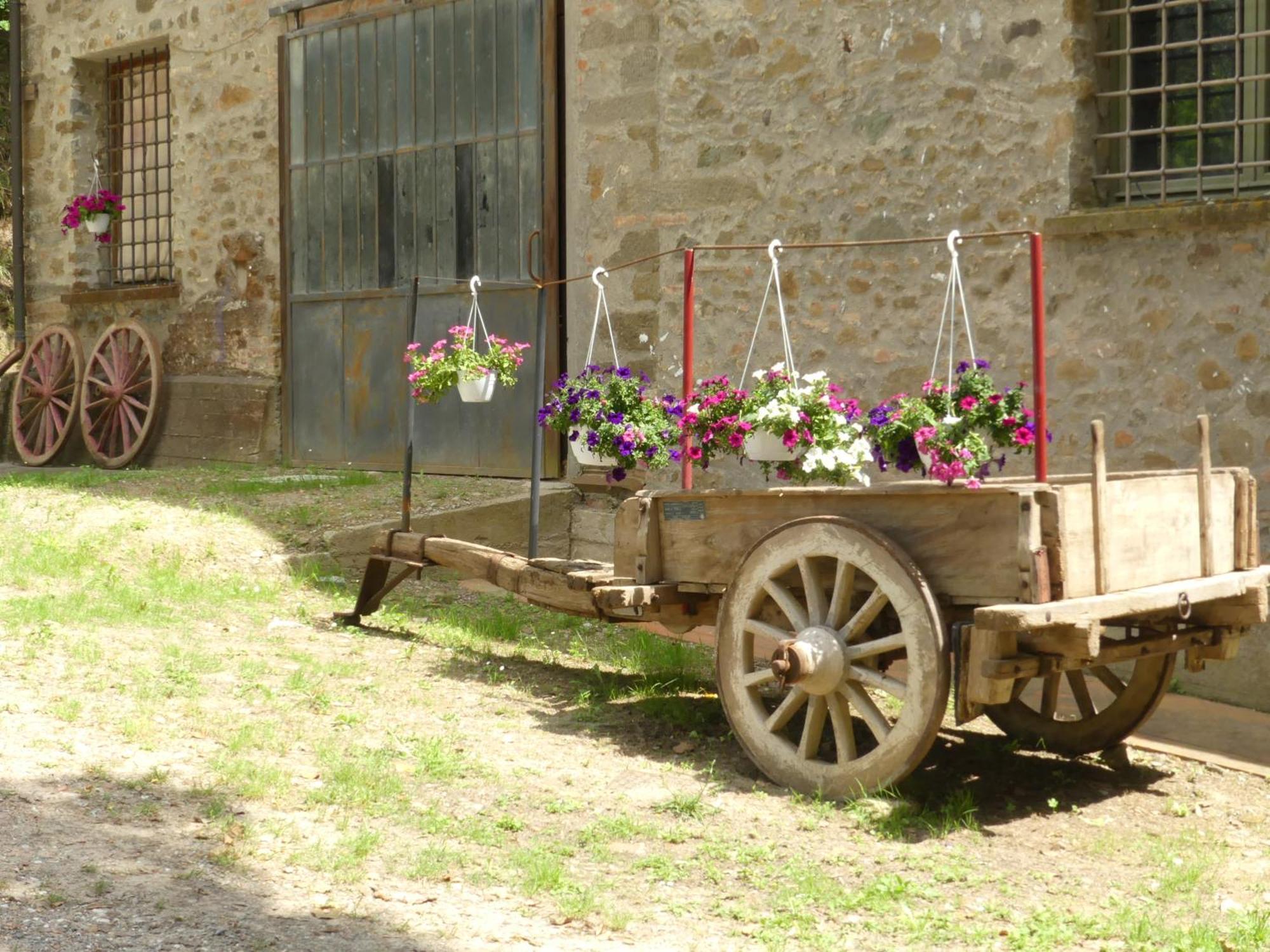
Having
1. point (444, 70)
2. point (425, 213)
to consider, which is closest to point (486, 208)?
point (425, 213)

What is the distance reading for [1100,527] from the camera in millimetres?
4070

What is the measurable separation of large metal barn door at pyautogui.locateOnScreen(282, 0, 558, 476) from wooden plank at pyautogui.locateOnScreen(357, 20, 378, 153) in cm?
1

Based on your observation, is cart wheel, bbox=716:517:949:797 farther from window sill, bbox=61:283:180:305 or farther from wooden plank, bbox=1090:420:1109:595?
window sill, bbox=61:283:180:305

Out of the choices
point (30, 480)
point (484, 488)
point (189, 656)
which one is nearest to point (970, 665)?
point (189, 656)

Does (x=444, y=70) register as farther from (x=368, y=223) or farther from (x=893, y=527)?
(x=893, y=527)

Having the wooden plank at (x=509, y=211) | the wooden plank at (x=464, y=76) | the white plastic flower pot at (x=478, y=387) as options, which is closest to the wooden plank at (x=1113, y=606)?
the white plastic flower pot at (x=478, y=387)

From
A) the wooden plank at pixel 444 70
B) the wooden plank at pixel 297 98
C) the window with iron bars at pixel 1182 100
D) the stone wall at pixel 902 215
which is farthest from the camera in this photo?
the wooden plank at pixel 297 98

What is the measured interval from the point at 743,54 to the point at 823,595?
3.74m

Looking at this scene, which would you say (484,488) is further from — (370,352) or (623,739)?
(623,739)

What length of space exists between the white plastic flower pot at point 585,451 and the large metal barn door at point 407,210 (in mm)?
3035

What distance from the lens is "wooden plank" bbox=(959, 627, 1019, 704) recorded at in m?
3.96

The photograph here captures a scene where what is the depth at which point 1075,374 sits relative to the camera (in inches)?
247

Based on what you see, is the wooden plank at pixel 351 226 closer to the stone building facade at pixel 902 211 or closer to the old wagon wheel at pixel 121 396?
the stone building facade at pixel 902 211

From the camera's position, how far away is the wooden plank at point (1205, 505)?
4.39 metres
